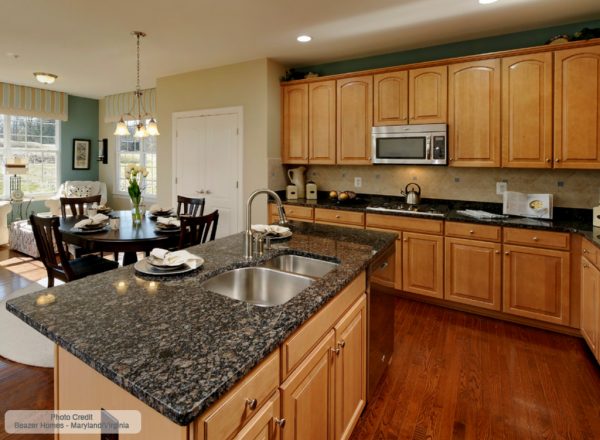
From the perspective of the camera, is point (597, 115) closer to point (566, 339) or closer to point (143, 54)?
point (566, 339)

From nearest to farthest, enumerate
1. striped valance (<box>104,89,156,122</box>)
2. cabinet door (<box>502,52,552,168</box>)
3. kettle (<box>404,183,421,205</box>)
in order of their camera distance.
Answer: cabinet door (<box>502,52,552,168</box>)
kettle (<box>404,183,421,205</box>)
striped valance (<box>104,89,156,122</box>)

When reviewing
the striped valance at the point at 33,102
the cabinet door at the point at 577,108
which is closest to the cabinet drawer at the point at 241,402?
the cabinet door at the point at 577,108

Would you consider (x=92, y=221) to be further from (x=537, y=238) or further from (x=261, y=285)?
(x=537, y=238)

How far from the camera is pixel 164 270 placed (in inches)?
62.7

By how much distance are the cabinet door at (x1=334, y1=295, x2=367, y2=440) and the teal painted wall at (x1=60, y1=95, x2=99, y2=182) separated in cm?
728

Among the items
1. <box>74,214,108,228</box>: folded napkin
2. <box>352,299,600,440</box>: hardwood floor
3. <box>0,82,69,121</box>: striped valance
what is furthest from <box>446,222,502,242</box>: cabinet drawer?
<box>0,82,69,121</box>: striped valance

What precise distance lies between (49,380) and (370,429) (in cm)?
205

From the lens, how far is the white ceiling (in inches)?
119

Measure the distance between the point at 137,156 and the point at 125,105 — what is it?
37.5 inches

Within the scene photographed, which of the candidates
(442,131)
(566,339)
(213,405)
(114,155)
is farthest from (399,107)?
(114,155)

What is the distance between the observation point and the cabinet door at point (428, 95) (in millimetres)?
3650

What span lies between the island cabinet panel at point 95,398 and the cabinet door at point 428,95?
3.62m

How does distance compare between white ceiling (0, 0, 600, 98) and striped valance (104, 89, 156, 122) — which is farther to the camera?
striped valance (104, 89, 156, 122)

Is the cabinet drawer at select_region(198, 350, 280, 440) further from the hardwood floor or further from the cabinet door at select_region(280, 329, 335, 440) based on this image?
the hardwood floor
